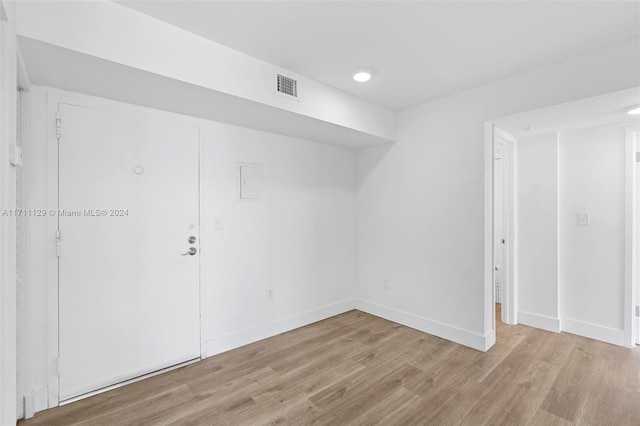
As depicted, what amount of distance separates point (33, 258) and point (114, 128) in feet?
3.44

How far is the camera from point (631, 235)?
2.84m

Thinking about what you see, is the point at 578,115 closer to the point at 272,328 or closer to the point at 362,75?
the point at 362,75

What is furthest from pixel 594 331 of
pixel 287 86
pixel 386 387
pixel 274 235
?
pixel 287 86

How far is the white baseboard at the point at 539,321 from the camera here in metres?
3.22

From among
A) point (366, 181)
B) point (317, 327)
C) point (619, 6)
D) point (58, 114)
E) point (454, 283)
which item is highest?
point (619, 6)

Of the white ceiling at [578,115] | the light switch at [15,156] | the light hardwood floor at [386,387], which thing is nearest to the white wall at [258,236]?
the light hardwood floor at [386,387]

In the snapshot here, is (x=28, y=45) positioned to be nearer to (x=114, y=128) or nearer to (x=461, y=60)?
(x=114, y=128)

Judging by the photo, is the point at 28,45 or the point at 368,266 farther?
the point at 368,266

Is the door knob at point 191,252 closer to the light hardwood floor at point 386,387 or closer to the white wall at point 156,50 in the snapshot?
the light hardwood floor at point 386,387

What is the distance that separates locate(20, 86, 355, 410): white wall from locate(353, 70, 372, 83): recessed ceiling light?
1.08 m

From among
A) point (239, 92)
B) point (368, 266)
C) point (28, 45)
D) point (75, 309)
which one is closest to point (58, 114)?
point (28, 45)

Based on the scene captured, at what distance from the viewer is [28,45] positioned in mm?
1521

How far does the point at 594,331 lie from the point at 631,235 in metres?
1.04

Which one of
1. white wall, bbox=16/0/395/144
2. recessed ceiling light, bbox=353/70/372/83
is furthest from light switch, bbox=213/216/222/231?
recessed ceiling light, bbox=353/70/372/83
